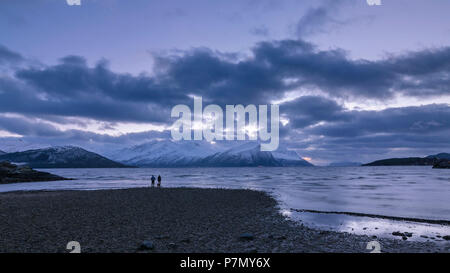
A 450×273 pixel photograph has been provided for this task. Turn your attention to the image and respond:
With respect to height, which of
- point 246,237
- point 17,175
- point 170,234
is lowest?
point 17,175

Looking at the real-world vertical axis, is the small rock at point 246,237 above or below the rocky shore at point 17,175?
above

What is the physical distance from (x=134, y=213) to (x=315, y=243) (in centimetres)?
1678

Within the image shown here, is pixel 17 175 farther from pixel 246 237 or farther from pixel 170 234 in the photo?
pixel 246 237

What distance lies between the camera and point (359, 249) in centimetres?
1526

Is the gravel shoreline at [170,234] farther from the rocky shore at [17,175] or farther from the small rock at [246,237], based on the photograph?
the rocky shore at [17,175]

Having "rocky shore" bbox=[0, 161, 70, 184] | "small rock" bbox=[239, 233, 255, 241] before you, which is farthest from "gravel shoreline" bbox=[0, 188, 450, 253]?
"rocky shore" bbox=[0, 161, 70, 184]

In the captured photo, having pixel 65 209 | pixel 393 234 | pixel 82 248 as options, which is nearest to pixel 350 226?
pixel 393 234

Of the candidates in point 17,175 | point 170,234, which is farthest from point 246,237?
point 17,175

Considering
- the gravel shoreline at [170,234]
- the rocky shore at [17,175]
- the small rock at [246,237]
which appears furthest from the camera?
the rocky shore at [17,175]

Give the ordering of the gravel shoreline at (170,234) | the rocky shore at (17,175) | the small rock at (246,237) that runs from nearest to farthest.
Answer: the gravel shoreline at (170,234) → the small rock at (246,237) → the rocky shore at (17,175)

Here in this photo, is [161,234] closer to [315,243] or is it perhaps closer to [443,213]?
[315,243]

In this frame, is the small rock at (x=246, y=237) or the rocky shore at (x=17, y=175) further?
the rocky shore at (x=17, y=175)

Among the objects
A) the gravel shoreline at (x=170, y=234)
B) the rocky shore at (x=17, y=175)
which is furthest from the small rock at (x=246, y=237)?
the rocky shore at (x=17, y=175)
